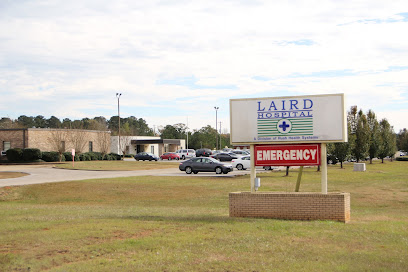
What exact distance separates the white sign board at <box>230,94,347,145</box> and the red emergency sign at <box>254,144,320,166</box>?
0.18m

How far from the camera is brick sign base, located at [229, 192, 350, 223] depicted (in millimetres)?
13219

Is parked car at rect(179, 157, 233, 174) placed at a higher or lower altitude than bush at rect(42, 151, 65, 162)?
lower

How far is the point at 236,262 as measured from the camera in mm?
7977

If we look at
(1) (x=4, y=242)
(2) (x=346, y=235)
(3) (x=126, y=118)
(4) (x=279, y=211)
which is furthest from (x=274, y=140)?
(3) (x=126, y=118)

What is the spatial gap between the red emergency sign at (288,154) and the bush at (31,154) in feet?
143

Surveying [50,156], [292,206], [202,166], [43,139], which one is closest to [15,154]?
[50,156]

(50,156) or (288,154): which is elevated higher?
(288,154)

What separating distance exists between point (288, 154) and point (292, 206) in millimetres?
1472

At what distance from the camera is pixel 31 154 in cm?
5284

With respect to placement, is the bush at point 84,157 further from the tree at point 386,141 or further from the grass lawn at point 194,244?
the grass lawn at point 194,244

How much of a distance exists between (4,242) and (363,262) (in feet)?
21.8

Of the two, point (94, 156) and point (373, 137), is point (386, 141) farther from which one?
point (94, 156)

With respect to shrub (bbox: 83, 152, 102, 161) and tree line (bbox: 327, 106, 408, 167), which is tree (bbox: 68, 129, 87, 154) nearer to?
shrub (bbox: 83, 152, 102, 161)

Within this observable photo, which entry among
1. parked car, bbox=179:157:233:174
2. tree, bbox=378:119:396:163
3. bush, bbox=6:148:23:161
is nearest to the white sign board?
parked car, bbox=179:157:233:174
